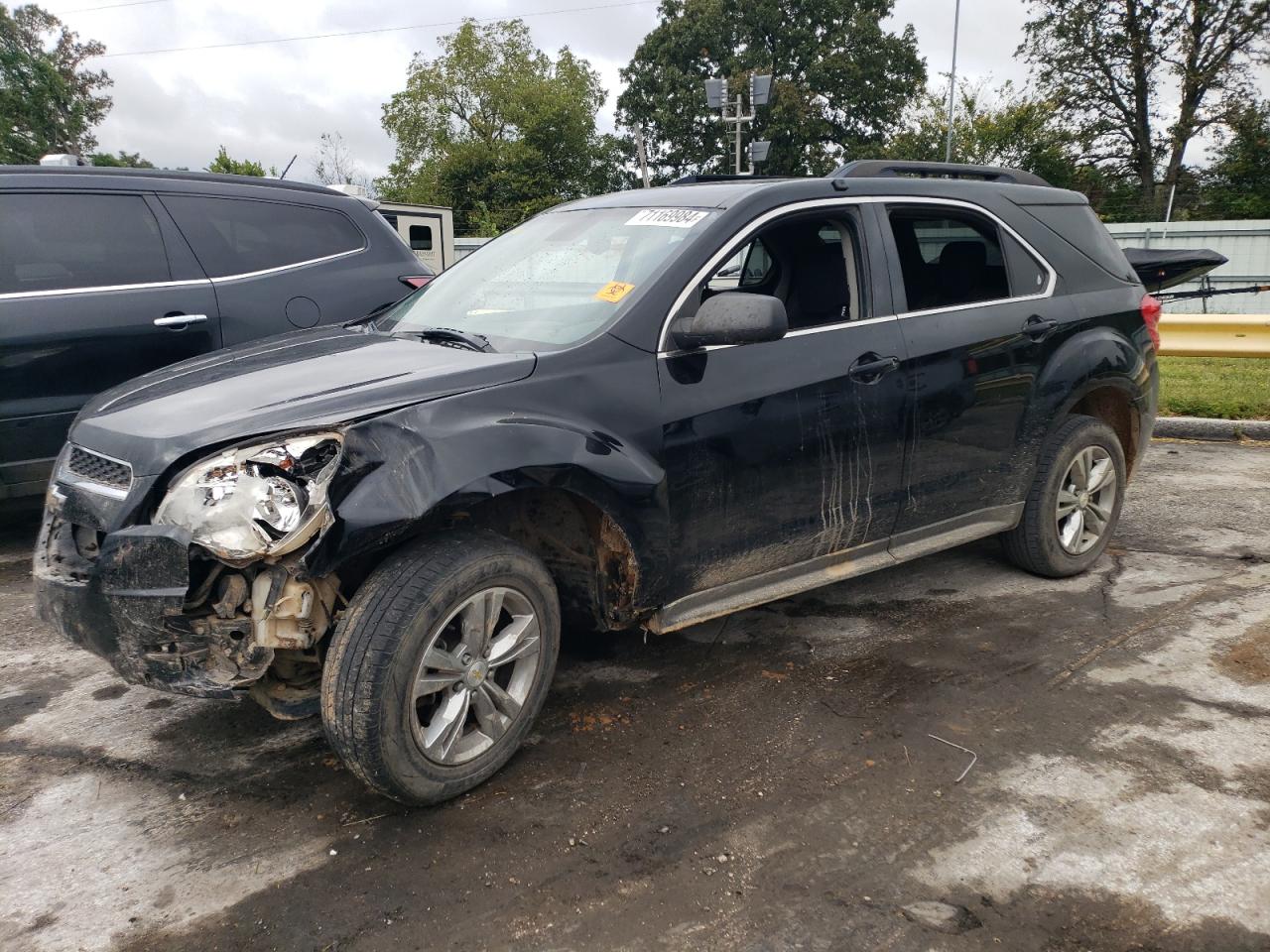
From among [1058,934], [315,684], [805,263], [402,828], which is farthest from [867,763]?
[805,263]

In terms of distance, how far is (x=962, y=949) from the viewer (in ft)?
7.11

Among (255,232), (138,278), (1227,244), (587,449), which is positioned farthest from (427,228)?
(1227,244)

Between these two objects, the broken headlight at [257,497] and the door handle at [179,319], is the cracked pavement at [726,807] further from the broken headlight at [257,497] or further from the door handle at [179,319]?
the door handle at [179,319]

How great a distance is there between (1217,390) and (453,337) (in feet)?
27.3

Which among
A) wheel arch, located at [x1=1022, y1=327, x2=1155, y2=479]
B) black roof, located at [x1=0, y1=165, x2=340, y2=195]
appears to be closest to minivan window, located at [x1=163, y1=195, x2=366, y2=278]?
black roof, located at [x1=0, y1=165, x2=340, y2=195]

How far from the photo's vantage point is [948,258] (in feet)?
13.6

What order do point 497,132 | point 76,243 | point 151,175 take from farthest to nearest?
point 497,132
point 151,175
point 76,243

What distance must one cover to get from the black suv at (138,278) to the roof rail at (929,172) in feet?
9.47

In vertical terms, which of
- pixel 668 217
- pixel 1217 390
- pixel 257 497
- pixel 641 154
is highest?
pixel 641 154

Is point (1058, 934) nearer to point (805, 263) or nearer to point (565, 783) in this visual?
point (565, 783)

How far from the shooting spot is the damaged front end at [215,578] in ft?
7.82

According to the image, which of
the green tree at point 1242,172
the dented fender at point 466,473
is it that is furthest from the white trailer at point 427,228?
the green tree at point 1242,172

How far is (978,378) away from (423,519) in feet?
8.00

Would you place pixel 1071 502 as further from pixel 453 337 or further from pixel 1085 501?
pixel 453 337
